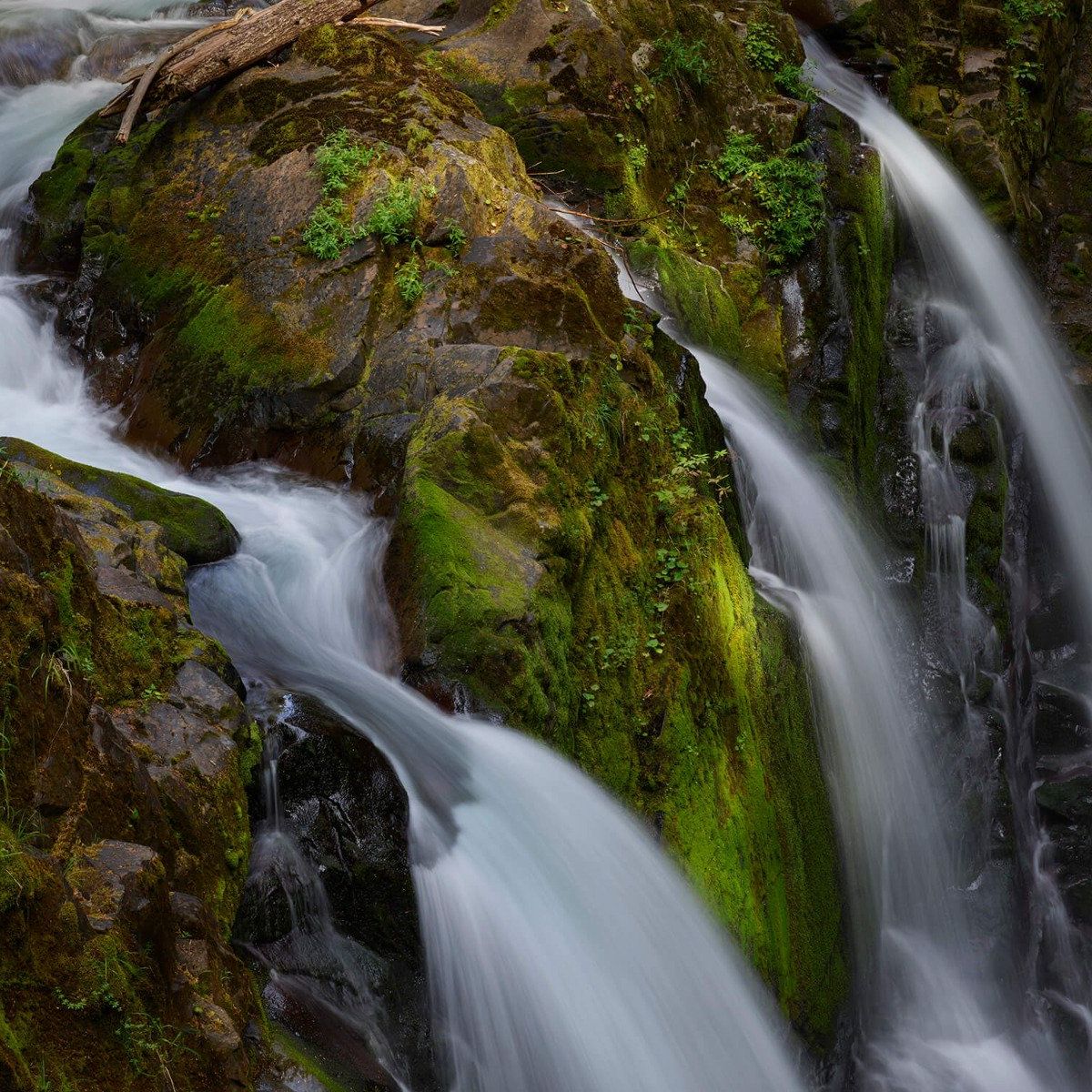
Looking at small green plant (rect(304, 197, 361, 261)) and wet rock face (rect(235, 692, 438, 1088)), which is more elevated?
small green plant (rect(304, 197, 361, 261))

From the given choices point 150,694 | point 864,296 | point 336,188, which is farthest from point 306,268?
point 864,296

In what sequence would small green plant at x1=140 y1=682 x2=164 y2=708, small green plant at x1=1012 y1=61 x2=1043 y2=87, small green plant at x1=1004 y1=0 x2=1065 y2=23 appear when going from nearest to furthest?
small green plant at x1=140 y1=682 x2=164 y2=708 → small green plant at x1=1012 y1=61 x2=1043 y2=87 → small green plant at x1=1004 y1=0 x2=1065 y2=23

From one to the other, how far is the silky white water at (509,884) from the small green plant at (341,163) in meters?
2.16

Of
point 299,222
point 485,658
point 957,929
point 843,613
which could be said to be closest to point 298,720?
point 485,658

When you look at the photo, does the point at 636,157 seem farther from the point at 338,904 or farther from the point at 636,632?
the point at 338,904

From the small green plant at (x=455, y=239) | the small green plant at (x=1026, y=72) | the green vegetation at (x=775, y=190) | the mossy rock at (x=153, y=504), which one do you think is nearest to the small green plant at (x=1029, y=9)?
the small green plant at (x=1026, y=72)

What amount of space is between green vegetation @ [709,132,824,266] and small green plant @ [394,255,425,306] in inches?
149

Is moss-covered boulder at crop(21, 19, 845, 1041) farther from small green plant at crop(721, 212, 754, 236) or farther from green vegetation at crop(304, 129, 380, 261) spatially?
small green plant at crop(721, 212, 754, 236)

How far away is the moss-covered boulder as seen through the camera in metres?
5.40

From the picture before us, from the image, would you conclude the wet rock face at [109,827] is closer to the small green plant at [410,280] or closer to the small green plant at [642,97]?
the small green plant at [410,280]

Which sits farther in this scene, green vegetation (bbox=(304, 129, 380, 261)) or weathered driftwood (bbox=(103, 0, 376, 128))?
weathered driftwood (bbox=(103, 0, 376, 128))

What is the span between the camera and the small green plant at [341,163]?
7098 millimetres

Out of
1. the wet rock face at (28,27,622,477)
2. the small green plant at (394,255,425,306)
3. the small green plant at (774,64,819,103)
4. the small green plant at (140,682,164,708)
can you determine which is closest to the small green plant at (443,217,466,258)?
the wet rock face at (28,27,622,477)

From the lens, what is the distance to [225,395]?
6691 millimetres
